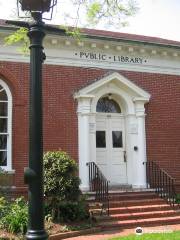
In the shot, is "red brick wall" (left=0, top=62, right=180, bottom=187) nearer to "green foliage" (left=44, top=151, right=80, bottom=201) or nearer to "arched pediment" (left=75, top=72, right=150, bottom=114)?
"arched pediment" (left=75, top=72, right=150, bottom=114)

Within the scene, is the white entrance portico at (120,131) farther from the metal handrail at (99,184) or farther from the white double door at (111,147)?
the metal handrail at (99,184)

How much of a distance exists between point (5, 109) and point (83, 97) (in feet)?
7.97

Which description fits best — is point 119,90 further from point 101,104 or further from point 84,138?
point 84,138

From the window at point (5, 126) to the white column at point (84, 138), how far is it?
219cm

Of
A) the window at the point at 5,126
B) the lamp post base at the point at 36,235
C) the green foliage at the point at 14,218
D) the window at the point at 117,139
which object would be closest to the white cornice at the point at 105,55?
the window at the point at 5,126

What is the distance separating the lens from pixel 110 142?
14734 millimetres

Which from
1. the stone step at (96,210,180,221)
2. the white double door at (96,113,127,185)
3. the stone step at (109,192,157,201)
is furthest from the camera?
the white double door at (96,113,127,185)

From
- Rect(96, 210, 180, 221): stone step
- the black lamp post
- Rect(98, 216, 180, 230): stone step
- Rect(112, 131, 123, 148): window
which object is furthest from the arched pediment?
the black lamp post

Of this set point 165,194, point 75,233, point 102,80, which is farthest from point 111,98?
point 75,233

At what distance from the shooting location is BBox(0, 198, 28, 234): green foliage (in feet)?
32.6

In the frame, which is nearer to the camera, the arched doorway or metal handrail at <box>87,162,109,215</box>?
metal handrail at <box>87,162,109,215</box>

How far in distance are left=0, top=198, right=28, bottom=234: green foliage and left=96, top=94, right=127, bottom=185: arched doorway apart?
13.9 ft

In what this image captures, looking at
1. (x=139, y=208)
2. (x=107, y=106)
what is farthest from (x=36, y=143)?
(x=107, y=106)

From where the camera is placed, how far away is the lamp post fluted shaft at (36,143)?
4.18m
